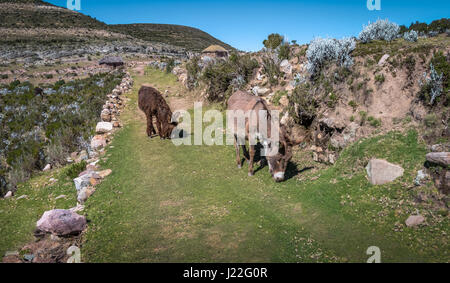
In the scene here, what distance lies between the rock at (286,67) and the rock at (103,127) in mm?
11210

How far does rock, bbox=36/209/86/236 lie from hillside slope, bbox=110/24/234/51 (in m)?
91.8

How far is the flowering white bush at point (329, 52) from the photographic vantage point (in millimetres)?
12125

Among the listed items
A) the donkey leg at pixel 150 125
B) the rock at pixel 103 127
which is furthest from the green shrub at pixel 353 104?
the rock at pixel 103 127

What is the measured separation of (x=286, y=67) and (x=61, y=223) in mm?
13935

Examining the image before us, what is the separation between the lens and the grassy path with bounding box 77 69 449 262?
5789 mm

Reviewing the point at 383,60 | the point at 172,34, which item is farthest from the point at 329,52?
the point at 172,34

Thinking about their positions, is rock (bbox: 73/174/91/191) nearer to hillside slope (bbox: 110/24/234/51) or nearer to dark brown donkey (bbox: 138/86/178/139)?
dark brown donkey (bbox: 138/86/178/139)

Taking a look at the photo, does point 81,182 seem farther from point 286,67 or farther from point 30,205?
point 286,67

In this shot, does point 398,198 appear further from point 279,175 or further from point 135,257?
point 135,257

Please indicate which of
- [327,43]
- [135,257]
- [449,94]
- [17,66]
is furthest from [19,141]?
[17,66]

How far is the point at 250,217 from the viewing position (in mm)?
7328

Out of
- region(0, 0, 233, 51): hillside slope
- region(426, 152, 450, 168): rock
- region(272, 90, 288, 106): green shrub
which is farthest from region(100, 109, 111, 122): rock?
region(0, 0, 233, 51): hillside slope

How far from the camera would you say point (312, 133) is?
11.5 meters
